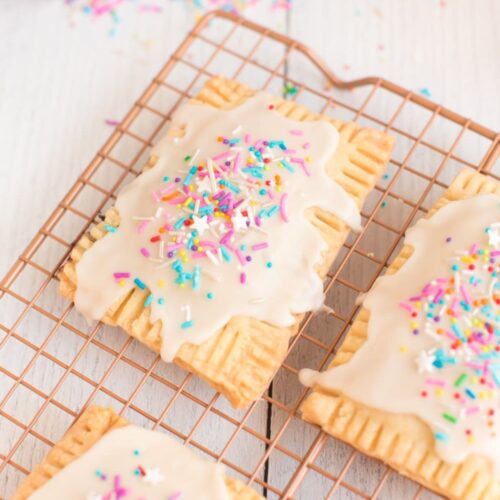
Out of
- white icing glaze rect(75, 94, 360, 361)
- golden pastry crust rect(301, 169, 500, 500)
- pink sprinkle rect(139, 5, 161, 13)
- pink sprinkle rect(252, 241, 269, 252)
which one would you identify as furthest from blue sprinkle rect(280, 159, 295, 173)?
pink sprinkle rect(139, 5, 161, 13)

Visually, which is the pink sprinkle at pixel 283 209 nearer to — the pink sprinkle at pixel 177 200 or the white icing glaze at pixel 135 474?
the pink sprinkle at pixel 177 200

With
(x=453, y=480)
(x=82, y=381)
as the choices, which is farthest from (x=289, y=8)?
(x=453, y=480)

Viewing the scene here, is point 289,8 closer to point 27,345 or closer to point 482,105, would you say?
point 482,105

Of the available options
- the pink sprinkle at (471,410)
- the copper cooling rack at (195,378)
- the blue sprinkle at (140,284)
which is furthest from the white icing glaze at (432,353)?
the blue sprinkle at (140,284)

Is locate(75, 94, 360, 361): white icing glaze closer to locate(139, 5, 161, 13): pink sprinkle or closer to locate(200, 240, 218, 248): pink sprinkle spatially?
locate(200, 240, 218, 248): pink sprinkle

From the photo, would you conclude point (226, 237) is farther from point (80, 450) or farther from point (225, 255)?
point (80, 450)

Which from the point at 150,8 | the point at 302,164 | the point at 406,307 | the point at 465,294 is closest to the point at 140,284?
the point at 302,164

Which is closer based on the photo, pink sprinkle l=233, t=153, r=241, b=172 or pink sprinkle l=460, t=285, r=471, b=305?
pink sprinkle l=460, t=285, r=471, b=305
